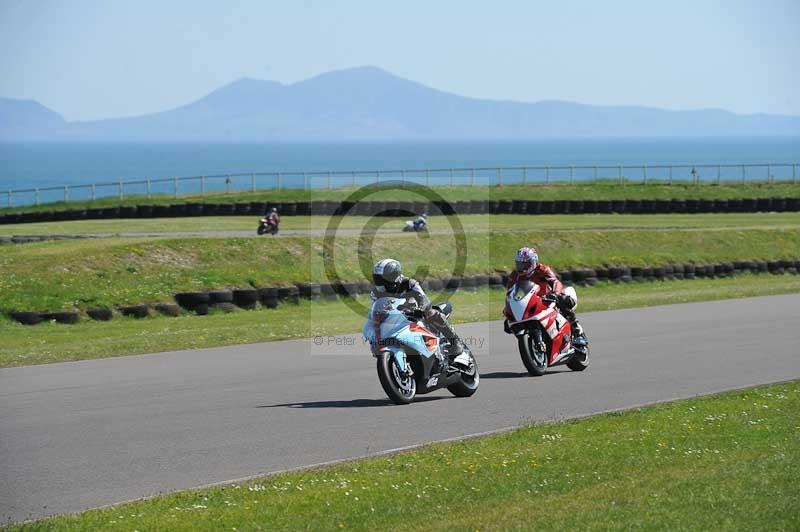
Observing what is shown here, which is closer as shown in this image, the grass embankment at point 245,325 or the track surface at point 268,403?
the track surface at point 268,403

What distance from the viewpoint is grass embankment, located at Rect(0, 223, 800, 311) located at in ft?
81.9

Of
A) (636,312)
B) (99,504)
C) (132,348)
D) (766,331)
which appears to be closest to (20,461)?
(99,504)

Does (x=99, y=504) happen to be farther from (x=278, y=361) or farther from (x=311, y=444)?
(x=278, y=361)

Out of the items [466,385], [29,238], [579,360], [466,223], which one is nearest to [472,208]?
[466,223]

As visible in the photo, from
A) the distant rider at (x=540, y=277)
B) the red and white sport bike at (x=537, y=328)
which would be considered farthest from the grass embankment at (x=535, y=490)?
the distant rider at (x=540, y=277)

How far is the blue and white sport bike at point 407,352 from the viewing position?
12.6 meters

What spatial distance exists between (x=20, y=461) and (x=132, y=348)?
845cm

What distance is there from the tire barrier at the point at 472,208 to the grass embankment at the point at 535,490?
40.8m

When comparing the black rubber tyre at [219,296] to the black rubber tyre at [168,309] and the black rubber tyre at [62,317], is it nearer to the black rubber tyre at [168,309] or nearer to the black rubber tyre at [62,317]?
the black rubber tyre at [168,309]

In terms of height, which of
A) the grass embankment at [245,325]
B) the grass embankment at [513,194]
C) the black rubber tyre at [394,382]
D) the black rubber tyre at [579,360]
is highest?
the grass embankment at [513,194]

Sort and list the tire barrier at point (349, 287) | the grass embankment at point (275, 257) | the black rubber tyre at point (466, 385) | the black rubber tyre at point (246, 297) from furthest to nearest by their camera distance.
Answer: the black rubber tyre at point (246, 297)
the grass embankment at point (275, 257)
the tire barrier at point (349, 287)
the black rubber tyre at point (466, 385)

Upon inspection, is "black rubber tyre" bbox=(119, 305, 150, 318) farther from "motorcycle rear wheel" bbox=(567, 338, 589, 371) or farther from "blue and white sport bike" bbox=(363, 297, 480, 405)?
"blue and white sport bike" bbox=(363, 297, 480, 405)

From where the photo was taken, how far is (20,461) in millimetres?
9805

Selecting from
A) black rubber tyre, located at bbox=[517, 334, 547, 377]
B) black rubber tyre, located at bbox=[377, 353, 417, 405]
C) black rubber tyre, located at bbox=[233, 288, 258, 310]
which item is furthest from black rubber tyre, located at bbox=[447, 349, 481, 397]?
black rubber tyre, located at bbox=[233, 288, 258, 310]
